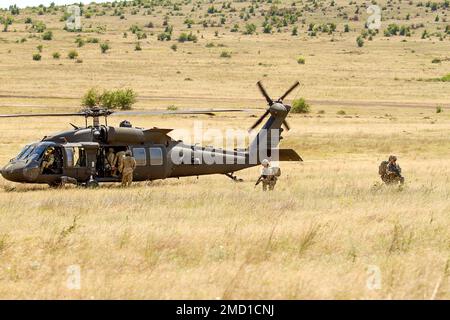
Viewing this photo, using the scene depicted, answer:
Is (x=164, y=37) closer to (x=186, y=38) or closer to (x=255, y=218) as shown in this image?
(x=186, y=38)

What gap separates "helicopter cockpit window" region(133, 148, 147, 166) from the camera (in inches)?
996

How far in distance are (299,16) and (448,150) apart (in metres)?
118

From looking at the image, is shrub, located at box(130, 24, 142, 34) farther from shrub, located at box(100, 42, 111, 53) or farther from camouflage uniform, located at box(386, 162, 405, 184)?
camouflage uniform, located at box(386, 162, 405, 184)

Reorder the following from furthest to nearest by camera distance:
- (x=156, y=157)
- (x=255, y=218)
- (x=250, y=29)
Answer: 1. (x=250, y=29)
2. (x=156, y=157)
3. (x=255, y=218)

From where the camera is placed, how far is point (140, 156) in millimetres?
25391

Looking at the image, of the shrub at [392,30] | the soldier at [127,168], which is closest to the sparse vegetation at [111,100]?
the soldier at [127,168]

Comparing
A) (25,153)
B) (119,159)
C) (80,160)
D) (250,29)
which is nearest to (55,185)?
(80,160)

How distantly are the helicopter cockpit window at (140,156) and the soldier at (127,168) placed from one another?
1.33ft

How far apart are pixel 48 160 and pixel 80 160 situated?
0.93 metres

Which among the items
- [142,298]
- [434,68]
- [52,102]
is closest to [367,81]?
[434,68]

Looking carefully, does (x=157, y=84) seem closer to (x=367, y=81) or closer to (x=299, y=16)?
(x=367, y=81)

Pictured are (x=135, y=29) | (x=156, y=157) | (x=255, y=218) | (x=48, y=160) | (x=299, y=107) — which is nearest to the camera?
(x=255, y=218)

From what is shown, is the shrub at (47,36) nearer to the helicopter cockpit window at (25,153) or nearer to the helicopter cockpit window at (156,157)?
the helicopter cockpit window at (156,157)

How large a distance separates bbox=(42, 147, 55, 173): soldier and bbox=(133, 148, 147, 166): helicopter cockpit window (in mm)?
2451
